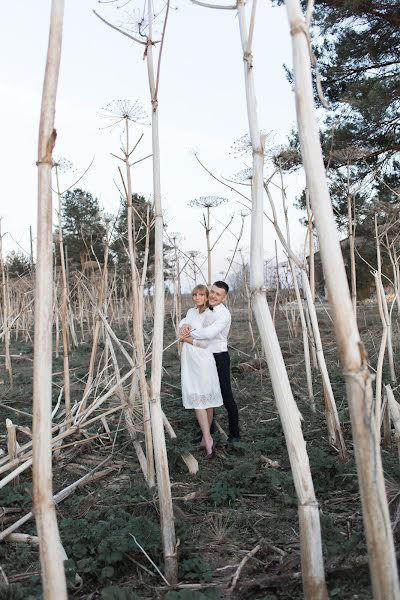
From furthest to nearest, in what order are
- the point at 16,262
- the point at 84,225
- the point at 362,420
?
1. the point at 16,262
2. the point at 84,225
3. the point at 362,420

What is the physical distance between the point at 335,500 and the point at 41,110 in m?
2.73

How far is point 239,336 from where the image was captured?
1177cm

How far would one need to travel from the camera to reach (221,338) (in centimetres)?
486

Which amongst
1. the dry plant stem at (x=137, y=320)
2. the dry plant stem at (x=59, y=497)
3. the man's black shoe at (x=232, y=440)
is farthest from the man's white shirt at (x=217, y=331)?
the dry plant stem at (x=137, y=320)

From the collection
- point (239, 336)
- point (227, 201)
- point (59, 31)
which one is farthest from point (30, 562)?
point (239, 336)

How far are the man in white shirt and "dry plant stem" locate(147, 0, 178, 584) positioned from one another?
1907mm

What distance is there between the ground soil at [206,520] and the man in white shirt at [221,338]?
239mm

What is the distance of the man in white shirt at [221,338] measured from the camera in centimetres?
449

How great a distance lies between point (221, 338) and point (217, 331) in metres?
0.35

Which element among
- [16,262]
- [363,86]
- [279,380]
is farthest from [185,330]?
[16,262]

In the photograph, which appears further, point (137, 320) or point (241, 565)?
point (137, 320)

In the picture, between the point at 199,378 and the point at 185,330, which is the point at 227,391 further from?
the point at 185,330

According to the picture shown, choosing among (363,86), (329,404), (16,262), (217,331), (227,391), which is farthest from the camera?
(16,262)

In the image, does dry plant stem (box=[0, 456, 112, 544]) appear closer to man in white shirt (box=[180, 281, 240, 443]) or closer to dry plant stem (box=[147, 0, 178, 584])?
dry plant stem (box=[147, 0, 178, 584])
